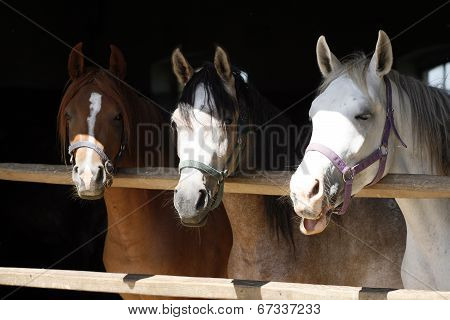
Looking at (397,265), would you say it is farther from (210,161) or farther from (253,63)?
(253,63)

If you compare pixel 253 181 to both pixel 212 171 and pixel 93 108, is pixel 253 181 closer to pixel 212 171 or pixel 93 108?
pixel 212 171

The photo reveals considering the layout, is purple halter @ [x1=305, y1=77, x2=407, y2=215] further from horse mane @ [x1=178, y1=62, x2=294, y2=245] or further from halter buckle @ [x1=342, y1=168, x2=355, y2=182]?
horse mane @ [x1=178, y1=62, x2=294, y2=245]

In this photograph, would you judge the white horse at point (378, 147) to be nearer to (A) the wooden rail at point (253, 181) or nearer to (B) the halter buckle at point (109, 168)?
(A) the wooden rail at point (253, 181)

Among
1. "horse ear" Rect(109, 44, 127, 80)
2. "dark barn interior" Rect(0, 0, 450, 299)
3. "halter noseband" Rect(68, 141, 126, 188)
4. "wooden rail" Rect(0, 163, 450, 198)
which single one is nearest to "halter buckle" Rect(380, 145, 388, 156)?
"wooden rail" Rect(0, 163, 450, 198)

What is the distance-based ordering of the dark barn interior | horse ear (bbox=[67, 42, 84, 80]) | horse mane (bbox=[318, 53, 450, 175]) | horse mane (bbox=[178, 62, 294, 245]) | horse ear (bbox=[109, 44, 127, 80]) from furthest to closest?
the dark barn interior
horse ear (bbox=[109, 44, 127, 80])
horse ear (bbox=[67, 42, 84, 80])
horse mane (bbox=[178, 62, 294, 245])
horse mane (bbox=[318, 53, 450, 175])

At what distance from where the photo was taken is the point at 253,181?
3.33 m

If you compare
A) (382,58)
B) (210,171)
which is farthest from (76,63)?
(382,58)

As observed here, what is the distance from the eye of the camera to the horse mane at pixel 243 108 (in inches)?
134

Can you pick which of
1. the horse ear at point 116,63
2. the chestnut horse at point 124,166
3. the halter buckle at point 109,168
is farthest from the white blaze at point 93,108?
the horse ear at point 116,63

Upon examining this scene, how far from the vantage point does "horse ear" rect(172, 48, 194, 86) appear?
3.64 meters

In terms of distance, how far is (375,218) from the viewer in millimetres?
3869

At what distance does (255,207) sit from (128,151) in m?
0.90

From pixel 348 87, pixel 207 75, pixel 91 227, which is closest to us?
pixel 348 87

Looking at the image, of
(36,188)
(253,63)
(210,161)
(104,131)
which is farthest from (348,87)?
(253,63)
